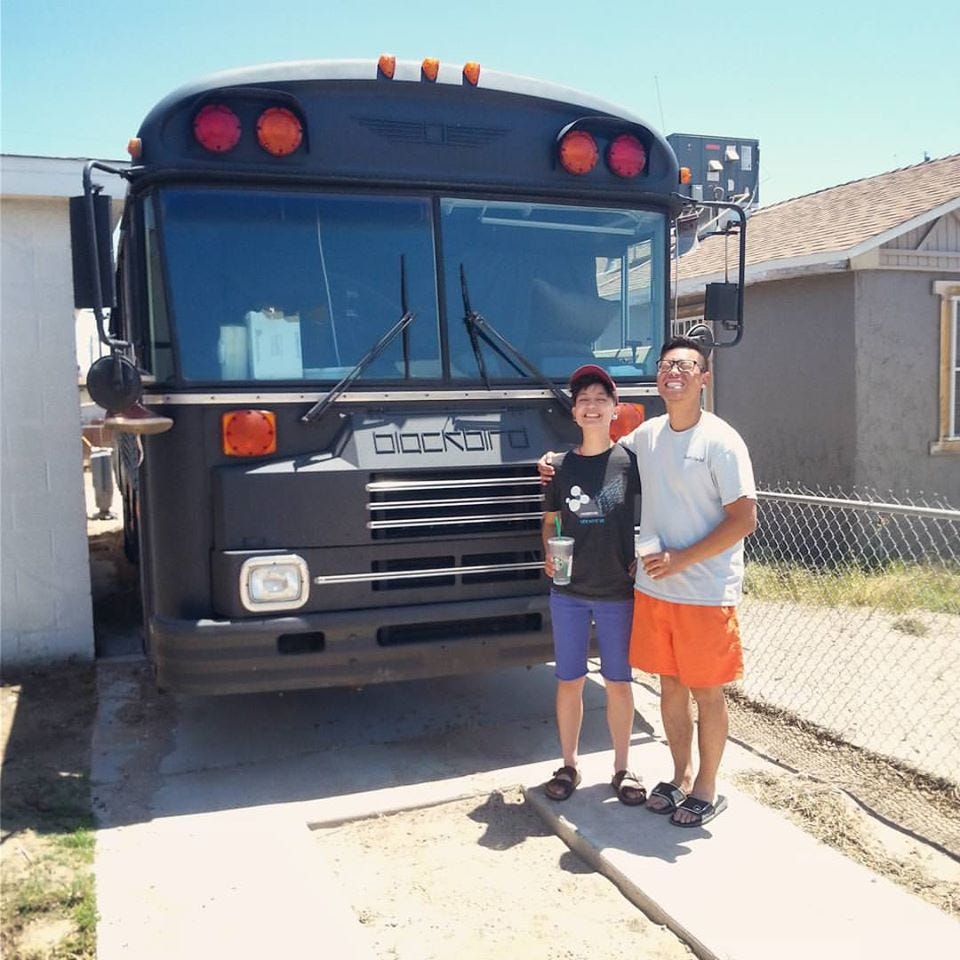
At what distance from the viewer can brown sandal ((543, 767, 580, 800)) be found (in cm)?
387

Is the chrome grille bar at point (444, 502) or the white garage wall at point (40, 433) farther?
the white garage wall at point (40, 433)

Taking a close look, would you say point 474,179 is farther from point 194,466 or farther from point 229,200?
point 194,466

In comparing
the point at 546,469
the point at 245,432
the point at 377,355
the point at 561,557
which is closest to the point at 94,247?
the point at 245,432

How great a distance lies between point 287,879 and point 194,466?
1.62m

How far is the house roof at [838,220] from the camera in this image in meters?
9.47

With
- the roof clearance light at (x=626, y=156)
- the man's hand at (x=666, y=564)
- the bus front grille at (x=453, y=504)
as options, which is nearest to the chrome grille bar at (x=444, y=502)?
the bus front grille at (x=453, y=504)

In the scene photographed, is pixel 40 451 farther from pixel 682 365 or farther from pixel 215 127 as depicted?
pixel 682 365

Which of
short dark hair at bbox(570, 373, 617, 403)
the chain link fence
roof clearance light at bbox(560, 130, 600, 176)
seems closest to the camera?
short dark hair at bbox(570, 373, 617, 403)

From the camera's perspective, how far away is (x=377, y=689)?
18.2 feet

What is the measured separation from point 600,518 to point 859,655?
3.23 meters

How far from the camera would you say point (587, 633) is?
153 inches

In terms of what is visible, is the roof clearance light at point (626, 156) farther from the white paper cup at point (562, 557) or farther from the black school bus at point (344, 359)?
the white paper cup at point (562, 557)

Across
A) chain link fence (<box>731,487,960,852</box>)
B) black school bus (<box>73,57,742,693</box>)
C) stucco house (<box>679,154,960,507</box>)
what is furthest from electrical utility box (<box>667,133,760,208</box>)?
black school bus (<box>73,57,742,693</box>)

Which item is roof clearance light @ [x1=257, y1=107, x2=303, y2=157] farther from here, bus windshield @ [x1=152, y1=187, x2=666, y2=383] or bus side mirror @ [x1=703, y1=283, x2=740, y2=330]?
bus side mirror @ [x1=703, y1=283, x2=740, y2=330]
